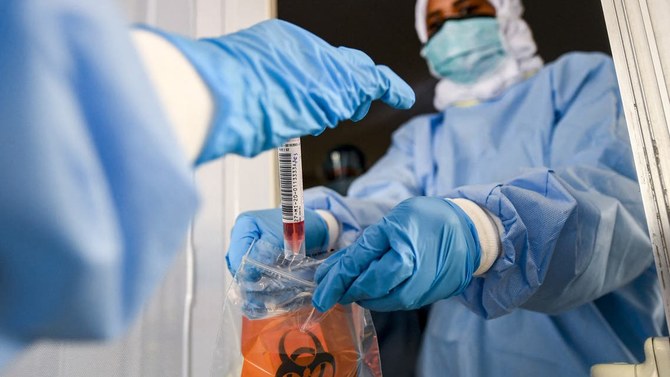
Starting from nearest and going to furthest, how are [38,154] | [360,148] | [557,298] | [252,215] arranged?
[38,154] → [557,298] → [252,215] → [360,148]

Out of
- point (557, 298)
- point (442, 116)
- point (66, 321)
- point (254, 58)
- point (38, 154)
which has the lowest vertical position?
point (557, 298)

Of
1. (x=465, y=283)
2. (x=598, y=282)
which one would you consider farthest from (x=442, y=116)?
(x=465, y=283)

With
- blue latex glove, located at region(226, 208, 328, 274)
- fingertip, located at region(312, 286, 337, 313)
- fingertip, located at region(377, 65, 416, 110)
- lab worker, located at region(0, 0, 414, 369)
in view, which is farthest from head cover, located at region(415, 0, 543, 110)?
lab worker, located at region(0, 0, 414, 369)

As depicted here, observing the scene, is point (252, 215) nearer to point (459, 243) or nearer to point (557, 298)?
point (459, 243)

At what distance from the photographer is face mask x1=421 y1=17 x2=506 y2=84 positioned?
137 cm

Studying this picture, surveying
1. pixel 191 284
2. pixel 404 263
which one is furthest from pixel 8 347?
pixel 191 284

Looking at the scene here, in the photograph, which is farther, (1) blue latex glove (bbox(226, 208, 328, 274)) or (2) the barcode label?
(1) blue latex glove (bbox(226, 208, 328, 274))

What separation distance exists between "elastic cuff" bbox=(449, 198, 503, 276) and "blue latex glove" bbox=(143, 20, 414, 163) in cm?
26

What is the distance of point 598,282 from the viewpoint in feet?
2.62

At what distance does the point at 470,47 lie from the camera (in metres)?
1.37

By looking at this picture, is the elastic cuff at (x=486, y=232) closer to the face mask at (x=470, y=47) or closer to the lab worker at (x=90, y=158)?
the lab worker at (x=90, y=158)

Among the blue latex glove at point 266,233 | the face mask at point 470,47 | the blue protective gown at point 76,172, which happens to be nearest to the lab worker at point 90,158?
the blue protective gown at point 76,172

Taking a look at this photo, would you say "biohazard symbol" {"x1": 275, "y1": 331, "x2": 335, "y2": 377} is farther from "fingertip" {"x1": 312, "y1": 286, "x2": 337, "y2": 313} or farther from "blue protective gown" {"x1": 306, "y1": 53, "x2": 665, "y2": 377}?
"blue protective gown" {"x1": 306, "y1": 53, "x2": 665, "y2": 377}

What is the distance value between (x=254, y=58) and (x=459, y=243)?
375mm
